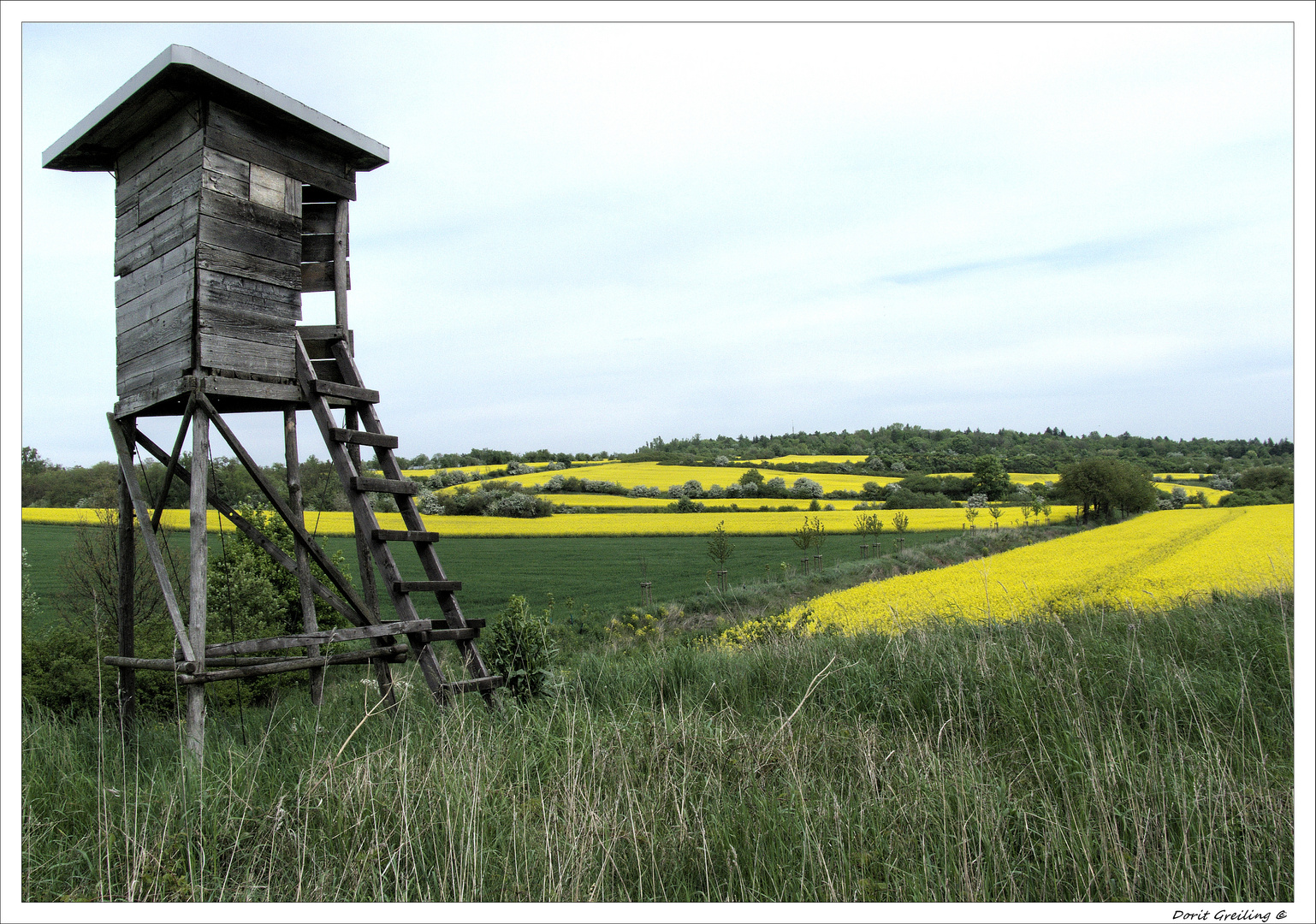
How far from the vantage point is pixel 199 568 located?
568 centimetres

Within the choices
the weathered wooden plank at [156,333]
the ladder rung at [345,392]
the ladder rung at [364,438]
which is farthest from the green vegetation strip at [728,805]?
the weathered wooden plank at [156,333]

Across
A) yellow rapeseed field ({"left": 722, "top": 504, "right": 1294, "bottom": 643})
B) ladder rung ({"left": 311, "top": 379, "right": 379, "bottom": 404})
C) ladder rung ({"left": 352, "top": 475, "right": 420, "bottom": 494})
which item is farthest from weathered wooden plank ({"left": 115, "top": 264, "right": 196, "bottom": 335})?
yellow rapeseed field ({"left": 722, "top": 504, "right": 1294, "bottom": 643})

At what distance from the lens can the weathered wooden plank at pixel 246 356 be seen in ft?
19.2

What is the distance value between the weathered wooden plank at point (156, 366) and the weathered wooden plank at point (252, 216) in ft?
3.56

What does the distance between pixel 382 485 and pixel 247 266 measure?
7.29 ft

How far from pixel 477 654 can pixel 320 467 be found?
13.9 m

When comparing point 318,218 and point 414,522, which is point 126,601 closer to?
point 414,522

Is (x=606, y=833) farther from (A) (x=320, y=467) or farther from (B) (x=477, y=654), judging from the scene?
(A) (x=320, y=467)

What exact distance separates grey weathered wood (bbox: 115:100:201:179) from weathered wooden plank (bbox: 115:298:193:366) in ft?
→ 4.75

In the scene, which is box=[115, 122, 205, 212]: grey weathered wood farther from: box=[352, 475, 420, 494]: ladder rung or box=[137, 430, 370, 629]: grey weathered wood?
box=[352, 475, 420, 494]: ladder rung

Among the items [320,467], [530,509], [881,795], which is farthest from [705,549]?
[881,795]

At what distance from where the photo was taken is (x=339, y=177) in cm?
693

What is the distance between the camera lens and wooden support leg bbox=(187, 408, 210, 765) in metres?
5.40

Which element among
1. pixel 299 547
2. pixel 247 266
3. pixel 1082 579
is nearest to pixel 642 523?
pixel 1082 579
